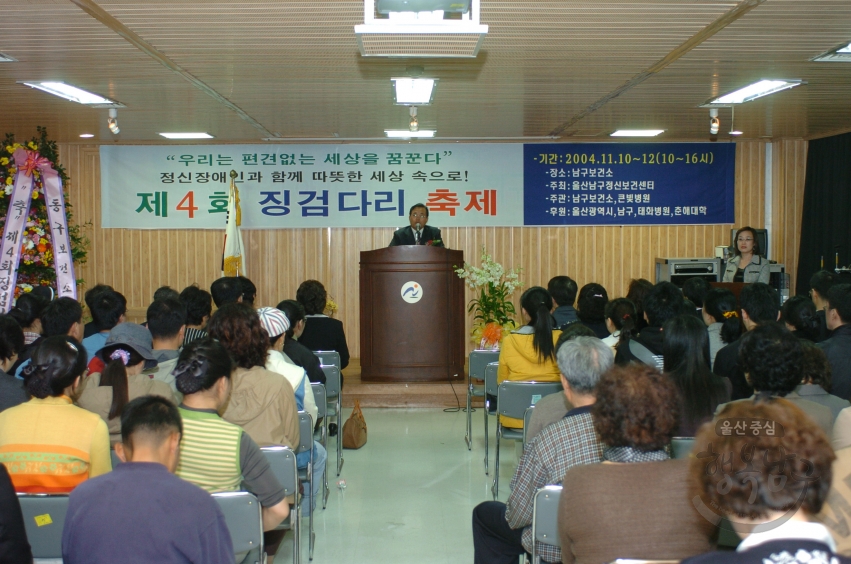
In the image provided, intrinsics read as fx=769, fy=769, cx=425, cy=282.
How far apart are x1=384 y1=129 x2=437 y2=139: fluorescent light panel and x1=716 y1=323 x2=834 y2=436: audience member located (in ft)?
19.2

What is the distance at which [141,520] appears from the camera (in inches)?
72.2

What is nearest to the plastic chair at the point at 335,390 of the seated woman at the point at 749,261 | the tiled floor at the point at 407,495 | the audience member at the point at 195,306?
the tiled floor at the point at 407,495

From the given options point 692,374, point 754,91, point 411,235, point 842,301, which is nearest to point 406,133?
point 411,235

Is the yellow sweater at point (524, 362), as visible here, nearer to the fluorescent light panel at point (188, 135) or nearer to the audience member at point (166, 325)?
the audience member at point (166, 325)

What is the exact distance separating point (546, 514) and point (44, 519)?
1.54 m

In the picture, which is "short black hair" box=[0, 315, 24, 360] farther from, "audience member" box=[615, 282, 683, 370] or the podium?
the podium

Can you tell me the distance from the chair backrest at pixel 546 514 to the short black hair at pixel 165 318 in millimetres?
1948

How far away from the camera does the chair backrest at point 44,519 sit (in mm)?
2307

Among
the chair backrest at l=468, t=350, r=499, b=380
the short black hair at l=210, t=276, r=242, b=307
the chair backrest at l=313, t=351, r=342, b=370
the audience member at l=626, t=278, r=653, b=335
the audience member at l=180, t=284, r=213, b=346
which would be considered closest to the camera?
the audience member at l=180, t=284, r=213, b=346

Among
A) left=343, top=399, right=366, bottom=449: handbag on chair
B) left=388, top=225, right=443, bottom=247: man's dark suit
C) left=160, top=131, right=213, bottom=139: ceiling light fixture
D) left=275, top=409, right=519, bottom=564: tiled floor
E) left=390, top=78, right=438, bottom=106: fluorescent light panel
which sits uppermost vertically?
left=160, top=131, right=213, bottom=139: ceiling light fixture

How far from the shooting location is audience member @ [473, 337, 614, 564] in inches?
96.2

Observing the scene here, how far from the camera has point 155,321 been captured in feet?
11.7

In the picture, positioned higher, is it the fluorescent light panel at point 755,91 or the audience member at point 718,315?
the fluorescent light panel at point 755,91

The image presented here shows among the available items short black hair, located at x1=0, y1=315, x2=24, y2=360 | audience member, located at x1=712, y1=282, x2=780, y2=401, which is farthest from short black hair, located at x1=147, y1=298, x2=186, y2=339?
audience member, located at x1=712, y1=282, x2=780, y2=401
